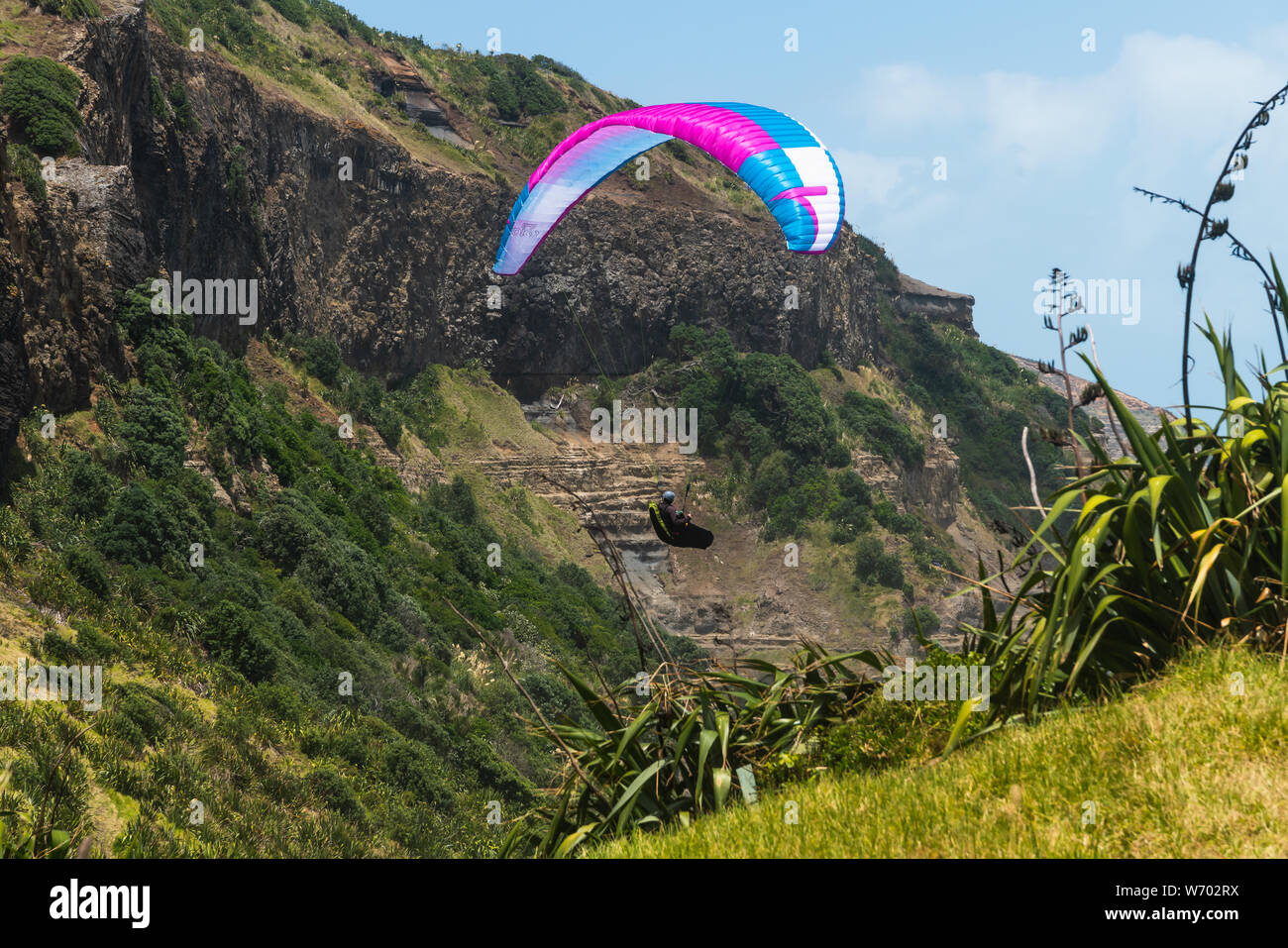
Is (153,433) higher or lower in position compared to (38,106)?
lower

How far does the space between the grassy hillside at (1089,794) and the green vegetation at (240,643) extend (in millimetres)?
3902

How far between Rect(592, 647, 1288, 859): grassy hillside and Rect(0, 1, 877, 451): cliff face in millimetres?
15009

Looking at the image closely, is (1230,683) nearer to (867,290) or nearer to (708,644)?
(708,644)

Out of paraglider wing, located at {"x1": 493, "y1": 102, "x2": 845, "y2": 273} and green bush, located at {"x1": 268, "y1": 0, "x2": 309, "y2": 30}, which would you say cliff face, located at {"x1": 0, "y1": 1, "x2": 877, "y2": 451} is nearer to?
paraglider wing, located at {"x1": 493, "y1": 102, "x2": 845, "y2": 273}

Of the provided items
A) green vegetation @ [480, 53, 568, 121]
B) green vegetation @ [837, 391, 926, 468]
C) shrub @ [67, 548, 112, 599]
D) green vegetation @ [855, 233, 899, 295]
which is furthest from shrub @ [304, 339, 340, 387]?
green vegetation @ [855, 233, 899, 295]

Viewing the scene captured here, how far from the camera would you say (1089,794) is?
468 cm

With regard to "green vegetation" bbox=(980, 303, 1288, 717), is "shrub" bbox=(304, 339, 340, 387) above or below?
above

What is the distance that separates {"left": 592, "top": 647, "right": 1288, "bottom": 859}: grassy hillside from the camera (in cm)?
431

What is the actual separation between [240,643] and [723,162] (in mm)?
15759

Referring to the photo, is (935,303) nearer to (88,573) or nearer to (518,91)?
(518,91)

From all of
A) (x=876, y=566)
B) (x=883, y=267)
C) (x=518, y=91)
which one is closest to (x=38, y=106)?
(x=876, y=566)

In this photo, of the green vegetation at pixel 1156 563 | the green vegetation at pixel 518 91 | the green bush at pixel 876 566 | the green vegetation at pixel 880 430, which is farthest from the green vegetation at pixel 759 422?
the green vegetation at pixel 1156 563

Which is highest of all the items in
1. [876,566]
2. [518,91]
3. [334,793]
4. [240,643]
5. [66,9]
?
[518,91]
